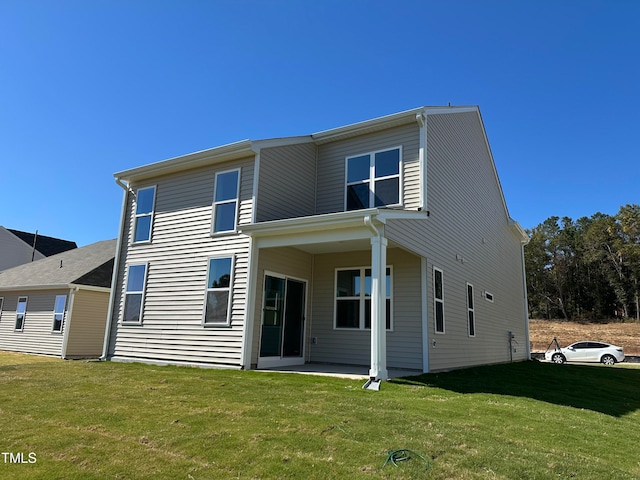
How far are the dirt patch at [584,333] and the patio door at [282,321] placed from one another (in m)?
27.4

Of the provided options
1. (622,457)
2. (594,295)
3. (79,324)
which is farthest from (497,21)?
(594,295)

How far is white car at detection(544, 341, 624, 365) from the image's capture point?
2033 centimetres

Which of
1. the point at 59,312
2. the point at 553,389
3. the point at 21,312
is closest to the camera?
the point at 553,389

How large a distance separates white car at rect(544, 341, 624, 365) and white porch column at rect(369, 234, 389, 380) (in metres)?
17.7

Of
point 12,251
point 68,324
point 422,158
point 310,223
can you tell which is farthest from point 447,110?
point 12,251

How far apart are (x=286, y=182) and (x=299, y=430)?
7.05 metres

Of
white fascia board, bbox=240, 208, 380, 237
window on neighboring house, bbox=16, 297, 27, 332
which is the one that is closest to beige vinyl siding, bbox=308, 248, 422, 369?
white fascia board, bbox=240, 208, 380, 237

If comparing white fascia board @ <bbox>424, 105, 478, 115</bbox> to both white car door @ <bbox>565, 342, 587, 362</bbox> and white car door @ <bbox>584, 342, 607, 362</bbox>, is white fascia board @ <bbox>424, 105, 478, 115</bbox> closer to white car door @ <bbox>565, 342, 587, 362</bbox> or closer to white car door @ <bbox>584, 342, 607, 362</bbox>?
white car door @ <bbox>565, 342, 587, 362</bbox>

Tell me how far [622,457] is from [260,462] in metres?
3.33

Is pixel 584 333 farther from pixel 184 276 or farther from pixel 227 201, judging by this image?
pixel 184 276

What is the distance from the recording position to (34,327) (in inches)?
598

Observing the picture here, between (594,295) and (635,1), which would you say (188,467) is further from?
(594,295)

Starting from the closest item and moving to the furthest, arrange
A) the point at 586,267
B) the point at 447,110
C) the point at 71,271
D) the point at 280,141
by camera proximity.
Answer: the point at 280,141 < the point at 447,110 < the point at 71,271 < the point at 586,267

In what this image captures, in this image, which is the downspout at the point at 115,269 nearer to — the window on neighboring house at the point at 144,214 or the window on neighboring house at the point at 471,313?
the window on neighboring house at the point at 144,214
